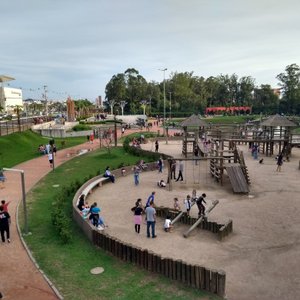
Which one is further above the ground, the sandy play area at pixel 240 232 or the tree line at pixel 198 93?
the tree line at pixel 198 93

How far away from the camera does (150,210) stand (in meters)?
14.3

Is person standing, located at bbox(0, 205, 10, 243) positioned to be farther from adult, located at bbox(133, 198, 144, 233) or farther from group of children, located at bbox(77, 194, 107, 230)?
adult, located at bbox(133, 198, 144, 233)

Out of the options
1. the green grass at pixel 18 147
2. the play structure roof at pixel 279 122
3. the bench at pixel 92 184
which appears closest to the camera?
the bench at pixel 92 184

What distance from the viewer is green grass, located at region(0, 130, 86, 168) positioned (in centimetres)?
3281

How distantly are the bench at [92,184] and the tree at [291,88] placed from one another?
9034cm

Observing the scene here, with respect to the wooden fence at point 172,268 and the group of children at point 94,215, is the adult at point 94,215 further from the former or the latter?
the wooden fence at point 172,268

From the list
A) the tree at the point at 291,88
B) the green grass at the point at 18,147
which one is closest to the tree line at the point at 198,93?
the tree at the point at 291,88

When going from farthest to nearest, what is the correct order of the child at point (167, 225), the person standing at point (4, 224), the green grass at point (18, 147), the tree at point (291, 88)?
the tree at point (291, 88) < the green grass at point (18, 147) < the child at point (167, 225) < the person standing at point (4, 224)

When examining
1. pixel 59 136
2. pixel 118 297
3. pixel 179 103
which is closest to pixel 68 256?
pixel 118 297

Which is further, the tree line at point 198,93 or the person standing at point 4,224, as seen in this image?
the tree line at point 198,93

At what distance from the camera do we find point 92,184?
2241 cm

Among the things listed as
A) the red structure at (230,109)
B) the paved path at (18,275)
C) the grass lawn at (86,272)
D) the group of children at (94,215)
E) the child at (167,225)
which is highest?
the red structure at (230,109)

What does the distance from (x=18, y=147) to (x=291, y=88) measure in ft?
290

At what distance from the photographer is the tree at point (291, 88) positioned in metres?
102
